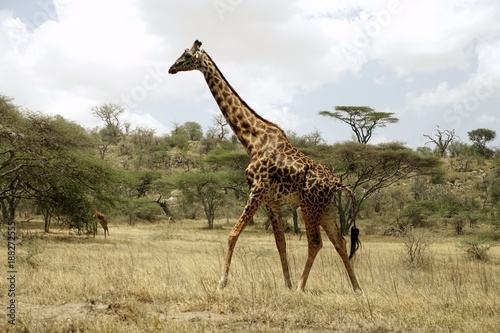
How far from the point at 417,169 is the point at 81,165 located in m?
15.7

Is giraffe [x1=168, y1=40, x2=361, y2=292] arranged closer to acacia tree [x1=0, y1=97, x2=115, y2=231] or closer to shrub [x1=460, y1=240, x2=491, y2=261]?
shrub [x1=460, y1=240, x2=491, y2=261]

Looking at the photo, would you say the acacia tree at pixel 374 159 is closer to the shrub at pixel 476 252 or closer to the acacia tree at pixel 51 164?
the shrub at pixel 476 252

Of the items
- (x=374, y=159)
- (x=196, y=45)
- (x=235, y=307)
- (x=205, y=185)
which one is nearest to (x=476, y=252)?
(x=374, y=159)

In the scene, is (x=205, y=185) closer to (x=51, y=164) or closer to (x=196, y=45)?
(x=51, y=164)

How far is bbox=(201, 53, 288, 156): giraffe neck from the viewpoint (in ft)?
21.5

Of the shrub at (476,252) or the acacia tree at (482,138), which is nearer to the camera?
the shrub at (476,252)

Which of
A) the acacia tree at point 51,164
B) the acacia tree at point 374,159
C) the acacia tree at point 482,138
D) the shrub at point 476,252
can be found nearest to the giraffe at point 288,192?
the shrub at point 476,252

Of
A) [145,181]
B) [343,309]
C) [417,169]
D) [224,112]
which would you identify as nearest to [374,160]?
[417,169]

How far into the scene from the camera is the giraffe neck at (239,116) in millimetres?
6555

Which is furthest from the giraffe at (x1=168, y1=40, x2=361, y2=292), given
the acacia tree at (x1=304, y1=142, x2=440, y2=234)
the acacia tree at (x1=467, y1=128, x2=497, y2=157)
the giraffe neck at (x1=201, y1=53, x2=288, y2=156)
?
the acacia tree at (x1=467, y1=128, x2=497, y2=157)

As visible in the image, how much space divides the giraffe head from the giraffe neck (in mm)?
129

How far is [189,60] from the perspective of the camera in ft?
22.1

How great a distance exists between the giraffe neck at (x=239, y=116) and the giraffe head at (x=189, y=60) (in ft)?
0.42

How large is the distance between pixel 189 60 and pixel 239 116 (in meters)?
1.05
